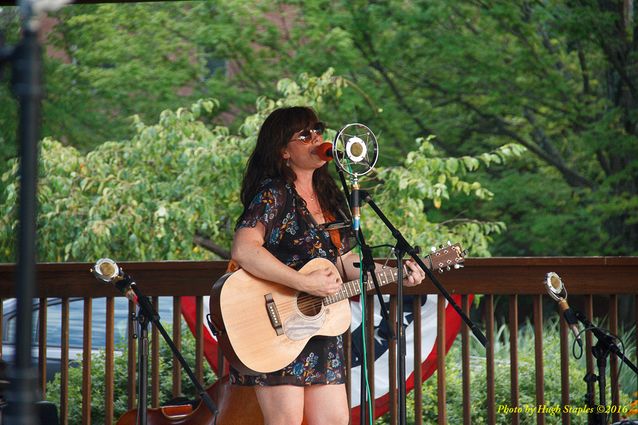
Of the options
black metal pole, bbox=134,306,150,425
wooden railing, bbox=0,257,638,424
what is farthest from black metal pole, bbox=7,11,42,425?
wooden railing, bbox=0,257,638,424

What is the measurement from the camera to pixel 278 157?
11.6 ft

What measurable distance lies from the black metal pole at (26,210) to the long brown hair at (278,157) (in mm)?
1962

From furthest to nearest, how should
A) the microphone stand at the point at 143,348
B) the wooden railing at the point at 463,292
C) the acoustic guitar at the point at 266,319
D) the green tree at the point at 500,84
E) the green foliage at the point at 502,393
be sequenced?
the green tree at the point at 500,84 → the green foliage at the point at 502,393 → the wooden railing at the point at 463,292 → the microphone stand at the point at 143,348 → the acoustic guitar at the point at 266,319

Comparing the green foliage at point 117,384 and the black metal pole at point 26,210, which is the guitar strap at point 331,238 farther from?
the green foliage at point 117,384

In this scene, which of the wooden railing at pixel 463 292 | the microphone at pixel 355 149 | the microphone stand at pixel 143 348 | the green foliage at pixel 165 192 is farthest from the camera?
the green foliage at pixel 165 192

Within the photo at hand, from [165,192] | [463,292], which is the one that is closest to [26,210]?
[463,292]

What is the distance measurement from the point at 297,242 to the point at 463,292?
4.06 feet

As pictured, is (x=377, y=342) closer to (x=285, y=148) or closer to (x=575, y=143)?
(x=285, y=148)

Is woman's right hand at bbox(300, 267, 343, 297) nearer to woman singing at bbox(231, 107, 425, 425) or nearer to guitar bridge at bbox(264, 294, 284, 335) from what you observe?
woman singing at bbox(231, 107, 425, 425)

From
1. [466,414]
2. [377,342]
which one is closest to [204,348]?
[377,342]

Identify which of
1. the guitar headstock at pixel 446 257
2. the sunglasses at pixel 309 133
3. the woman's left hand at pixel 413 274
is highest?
the sunglasses at pixel 309 133

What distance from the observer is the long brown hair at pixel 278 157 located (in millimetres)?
3520

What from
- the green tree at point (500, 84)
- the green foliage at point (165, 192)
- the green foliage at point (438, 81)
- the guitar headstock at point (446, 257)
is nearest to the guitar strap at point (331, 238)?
the guitar headstock at point (446, 257)

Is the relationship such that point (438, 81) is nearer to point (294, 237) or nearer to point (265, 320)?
point (294, 237)
